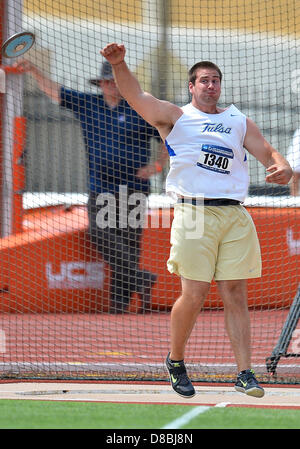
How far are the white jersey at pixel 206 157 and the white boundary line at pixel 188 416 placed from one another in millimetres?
1308

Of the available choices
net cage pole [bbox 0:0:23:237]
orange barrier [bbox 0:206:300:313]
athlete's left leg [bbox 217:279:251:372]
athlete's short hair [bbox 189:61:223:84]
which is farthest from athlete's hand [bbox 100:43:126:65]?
orange barrier [bbox 0:206:300:313]

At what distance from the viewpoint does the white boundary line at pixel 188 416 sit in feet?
15.4

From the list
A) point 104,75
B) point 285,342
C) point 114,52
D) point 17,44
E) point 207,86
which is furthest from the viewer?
point 104,75

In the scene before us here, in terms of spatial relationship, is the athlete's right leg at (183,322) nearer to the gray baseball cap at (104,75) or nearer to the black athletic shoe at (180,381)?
the black athletic shoe at (180,381)

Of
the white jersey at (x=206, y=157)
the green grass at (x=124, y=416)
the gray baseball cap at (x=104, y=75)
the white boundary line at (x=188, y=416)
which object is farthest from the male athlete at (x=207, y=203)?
the gray baseball cap at (x=104, y=75)

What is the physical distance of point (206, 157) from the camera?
5.63 metres

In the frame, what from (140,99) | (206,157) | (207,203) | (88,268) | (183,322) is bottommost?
(88,268)

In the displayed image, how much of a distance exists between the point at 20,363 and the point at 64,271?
3.21 metres

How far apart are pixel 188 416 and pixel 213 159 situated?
163 cm

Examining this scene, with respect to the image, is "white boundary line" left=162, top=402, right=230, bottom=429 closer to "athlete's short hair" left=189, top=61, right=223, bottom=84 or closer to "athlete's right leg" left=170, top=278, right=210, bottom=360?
"athlete's right leg" left=170, top=278, right=210, bottom=360

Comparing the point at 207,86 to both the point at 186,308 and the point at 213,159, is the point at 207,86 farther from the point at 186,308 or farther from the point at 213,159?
the point at 186,308

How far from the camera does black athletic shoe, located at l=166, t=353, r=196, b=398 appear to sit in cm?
562

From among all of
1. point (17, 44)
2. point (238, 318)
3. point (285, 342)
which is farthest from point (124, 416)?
point (17, 44)

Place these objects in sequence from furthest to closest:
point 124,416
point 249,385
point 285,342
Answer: point 285,342
point 249,385
point 124,416
